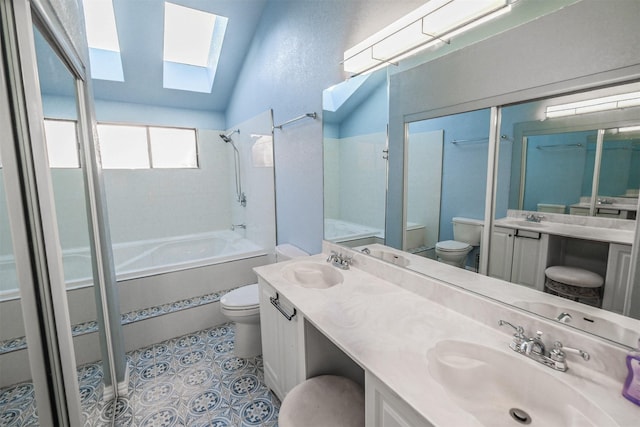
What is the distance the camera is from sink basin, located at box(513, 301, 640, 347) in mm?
814

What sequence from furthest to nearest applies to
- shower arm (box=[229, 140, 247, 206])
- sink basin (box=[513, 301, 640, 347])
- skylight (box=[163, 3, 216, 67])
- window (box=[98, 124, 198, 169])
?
shower arm (box=[229, 140, 247, 206])
window (box=[98, 124, 198, 169])
skylight (box=[163, 3, 216, 67])
sink basin (box=[513, 301, 640, 347])

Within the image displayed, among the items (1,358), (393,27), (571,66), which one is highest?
(393,27)

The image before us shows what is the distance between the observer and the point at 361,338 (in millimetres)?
1021

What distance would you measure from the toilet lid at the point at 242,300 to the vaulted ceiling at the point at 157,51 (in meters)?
2.68

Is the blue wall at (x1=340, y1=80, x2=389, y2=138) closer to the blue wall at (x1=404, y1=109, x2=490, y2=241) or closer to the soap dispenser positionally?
the blue wall at (x1=404, y1=109, x2=490, y2=241)

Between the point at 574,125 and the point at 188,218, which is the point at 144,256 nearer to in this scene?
the point at 188,218

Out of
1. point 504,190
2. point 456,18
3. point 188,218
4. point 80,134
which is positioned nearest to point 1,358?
point 80,134

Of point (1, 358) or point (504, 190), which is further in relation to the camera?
point (504, 190)

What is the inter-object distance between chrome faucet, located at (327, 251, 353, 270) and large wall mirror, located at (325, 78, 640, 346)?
46 centimetres

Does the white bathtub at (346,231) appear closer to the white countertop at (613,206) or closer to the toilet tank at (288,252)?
the toilet tank at (288,252)

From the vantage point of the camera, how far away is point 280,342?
1565 mm

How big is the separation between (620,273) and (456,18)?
113 cm

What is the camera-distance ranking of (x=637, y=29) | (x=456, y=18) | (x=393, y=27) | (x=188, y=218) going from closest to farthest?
(x=637, y=29)
(x=456, y=18)
(x=393, y=27)
(x=188, y=218)

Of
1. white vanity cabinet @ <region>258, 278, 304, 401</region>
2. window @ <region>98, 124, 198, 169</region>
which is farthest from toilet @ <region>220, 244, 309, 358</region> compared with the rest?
window @ <region>98, 124, 198, 169</region>
